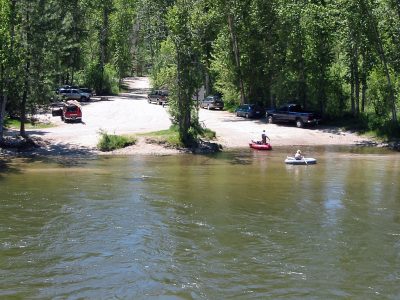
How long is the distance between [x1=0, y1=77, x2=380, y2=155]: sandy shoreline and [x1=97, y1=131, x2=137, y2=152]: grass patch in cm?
46

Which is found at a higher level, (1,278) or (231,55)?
(231,55)

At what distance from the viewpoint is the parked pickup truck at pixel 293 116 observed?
45062mm

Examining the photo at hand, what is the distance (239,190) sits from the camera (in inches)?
979

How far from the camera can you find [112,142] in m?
36.7

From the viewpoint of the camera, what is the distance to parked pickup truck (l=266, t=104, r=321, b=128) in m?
45.1

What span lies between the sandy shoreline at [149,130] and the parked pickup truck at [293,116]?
2.02 feet

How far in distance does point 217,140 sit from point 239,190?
15098 millimetres

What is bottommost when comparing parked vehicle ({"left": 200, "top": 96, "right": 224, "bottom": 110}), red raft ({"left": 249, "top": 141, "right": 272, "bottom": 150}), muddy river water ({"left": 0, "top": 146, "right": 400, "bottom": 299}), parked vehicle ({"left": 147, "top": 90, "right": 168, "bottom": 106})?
muddy river water ({"left": 0, "top": 146, "right": 400, "bottom": 299})

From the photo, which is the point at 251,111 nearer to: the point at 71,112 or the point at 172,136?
the point at 172,136

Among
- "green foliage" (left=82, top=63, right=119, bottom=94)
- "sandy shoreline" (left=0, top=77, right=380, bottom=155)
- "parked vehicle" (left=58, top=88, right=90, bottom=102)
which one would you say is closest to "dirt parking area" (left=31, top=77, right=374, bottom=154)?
"sandy shoreline" (left=0, top=77, right=380, bottom=155)

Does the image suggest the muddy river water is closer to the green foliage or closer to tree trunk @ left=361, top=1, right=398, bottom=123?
tree trunk @ left=361, top=1, right=398, bottom=123

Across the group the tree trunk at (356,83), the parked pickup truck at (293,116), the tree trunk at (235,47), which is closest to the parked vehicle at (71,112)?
the tree trunk at (235,47)

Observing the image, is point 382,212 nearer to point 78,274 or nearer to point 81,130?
point 78,274

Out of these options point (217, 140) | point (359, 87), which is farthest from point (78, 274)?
point (359, 87)
